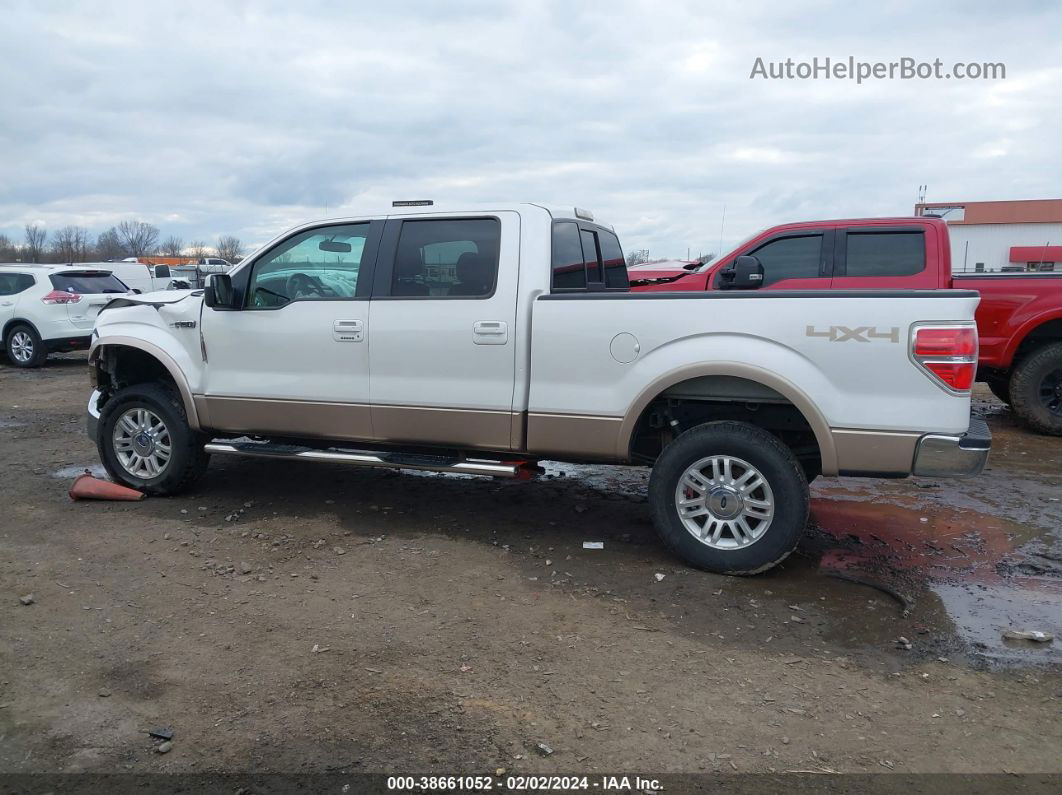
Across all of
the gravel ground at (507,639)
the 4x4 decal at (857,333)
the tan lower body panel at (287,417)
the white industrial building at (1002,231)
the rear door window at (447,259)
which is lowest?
the gravel ground at (507,639)

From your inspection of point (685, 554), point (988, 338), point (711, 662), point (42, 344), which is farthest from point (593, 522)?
point (42, 344)

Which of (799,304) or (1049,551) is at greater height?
(799,304)

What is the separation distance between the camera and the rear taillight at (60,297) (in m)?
13.9

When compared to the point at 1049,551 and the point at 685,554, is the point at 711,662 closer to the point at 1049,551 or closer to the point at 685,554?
the point at 685,554

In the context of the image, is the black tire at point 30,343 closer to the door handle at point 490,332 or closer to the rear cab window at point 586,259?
the rear cab window at point 586,259

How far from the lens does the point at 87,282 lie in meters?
14.3

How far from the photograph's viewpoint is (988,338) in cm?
834

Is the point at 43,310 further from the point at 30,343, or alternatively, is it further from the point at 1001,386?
the point at 1001,386

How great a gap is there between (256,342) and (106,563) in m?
1.67

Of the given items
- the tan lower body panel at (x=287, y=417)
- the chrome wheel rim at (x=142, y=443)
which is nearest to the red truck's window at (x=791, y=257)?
the tan lower body panel at (x=287, y=417)

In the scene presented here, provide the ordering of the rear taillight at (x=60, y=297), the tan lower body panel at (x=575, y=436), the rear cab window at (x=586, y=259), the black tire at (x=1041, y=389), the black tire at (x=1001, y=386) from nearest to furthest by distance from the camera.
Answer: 1. the tan lower body panel at (x=575, y=436)
2. the rear cab window at (x=586, y=259)
3. the black tire at (x=1041, y=389)
4. the black tire at (x=1001, y=386)
5. the rear taillight at (x=60, y=297)

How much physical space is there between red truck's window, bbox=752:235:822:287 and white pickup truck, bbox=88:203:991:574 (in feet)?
8.51

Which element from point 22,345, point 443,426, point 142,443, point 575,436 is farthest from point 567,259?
point 22,345

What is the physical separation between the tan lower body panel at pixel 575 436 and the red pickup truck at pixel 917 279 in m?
3.75
